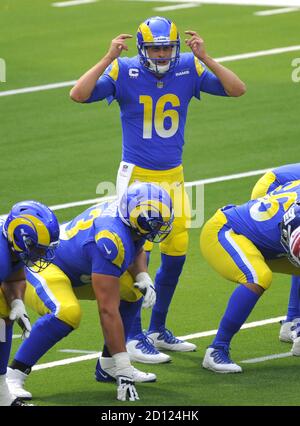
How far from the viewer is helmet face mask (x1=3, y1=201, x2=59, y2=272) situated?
32.2 ft

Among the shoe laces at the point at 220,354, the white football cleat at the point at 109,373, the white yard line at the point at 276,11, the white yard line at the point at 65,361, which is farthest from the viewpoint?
the white yard line at the point at 276,11

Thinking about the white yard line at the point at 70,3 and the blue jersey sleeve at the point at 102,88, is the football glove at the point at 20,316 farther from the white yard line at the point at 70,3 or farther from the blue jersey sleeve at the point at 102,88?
the white yard line at the point at 70,3

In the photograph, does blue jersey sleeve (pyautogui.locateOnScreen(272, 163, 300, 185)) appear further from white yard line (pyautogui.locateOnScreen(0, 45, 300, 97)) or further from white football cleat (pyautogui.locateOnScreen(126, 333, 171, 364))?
white yard line (pyautogui.locateOnScreen(0, 45, 300, 97))

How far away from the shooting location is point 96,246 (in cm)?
1029

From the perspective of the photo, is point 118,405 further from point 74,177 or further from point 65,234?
point 74,177

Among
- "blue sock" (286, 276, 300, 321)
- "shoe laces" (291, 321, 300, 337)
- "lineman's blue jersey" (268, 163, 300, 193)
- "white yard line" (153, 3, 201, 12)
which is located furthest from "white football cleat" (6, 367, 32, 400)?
"white yard line" (153, 3, 201, 12)

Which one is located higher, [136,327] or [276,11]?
[276,11]

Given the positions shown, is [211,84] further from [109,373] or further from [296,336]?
[109,373]

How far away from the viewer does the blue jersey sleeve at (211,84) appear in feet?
39.8

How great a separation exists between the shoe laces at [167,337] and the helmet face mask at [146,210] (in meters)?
1.75

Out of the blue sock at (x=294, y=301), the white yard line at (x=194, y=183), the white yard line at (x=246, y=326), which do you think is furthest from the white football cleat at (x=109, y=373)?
the white yard line at (x=194, y=183)

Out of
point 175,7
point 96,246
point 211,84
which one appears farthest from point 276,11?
point 96,246

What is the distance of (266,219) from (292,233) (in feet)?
1.90

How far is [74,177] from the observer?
17.1 m
